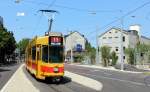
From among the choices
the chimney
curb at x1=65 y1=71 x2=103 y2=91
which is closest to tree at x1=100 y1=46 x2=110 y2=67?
the chimney

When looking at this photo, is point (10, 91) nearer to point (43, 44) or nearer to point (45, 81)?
point (43, 44)

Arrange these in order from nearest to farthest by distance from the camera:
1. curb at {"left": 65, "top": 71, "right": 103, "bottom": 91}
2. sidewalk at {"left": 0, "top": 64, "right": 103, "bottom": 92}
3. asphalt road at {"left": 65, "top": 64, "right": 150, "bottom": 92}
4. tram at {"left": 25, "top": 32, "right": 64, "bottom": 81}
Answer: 1. sidewalk at {"left": 0, "top": 64, "right": 103, "bottom": 92}
2. asphalt road at {"left": 65, "top": 64, "right": 150, "bottom": 92}
3. curb at {"left": 65, "top": 71, "right": 103, "bottom": 91}
4. tram at {"left": 25, "top": 32, "right": 64, "bottom": 81}

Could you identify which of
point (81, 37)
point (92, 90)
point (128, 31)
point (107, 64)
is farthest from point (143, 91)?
point (81, 37)

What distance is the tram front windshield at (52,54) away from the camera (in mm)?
29484

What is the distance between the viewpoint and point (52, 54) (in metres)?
29.5

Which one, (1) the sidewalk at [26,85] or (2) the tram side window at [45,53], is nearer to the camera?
(1) the sidewalk at [26,85]

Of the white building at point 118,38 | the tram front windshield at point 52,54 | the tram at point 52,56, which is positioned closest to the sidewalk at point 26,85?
the tram at point 52,56

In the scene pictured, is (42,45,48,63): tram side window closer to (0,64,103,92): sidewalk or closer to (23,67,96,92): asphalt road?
(23,67,96,92): asphalt road

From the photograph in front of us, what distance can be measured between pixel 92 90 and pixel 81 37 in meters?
148

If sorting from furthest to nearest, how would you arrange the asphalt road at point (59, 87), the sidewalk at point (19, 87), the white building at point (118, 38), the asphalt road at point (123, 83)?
the white building at point (118, 38), the asphalt road at point (123, 83), the asphalt road at point (59, 87), the sidewalk at point (19, 87)

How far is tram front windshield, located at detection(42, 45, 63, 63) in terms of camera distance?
2948 centimetres

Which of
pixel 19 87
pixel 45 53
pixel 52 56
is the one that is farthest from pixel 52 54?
pixel 19 87

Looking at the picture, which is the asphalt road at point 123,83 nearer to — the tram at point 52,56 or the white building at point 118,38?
the tram at point 52,56

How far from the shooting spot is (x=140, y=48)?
96.8 m
